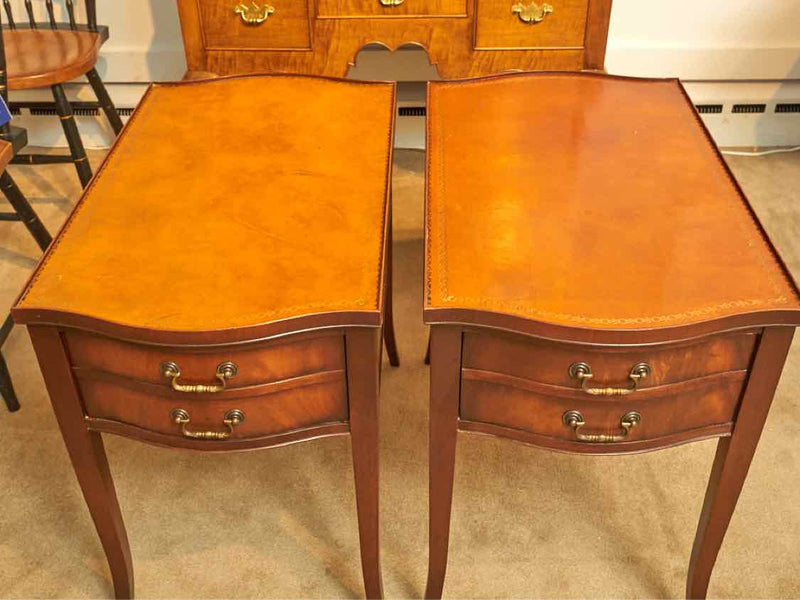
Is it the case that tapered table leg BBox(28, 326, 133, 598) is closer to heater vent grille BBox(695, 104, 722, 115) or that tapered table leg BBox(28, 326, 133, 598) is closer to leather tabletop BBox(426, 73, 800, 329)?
leather tabletop BBox(426, 73, 800, 329)

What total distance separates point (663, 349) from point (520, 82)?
2.79 feet

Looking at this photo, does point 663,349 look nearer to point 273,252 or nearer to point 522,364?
point 522,364

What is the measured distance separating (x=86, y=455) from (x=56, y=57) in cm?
143

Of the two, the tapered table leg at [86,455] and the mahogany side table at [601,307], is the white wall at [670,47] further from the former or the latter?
the tapered table leg at [86,455]

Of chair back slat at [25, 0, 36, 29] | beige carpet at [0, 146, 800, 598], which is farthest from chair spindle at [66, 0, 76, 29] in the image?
beige carpet at [0, 146, 800, 598]

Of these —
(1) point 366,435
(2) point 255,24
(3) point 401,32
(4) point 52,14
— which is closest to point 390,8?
(3) point 401,32

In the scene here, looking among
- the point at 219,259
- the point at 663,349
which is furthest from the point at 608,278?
the point at 219,259

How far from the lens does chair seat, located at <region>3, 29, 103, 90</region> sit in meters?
2.42

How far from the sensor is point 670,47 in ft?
9.70

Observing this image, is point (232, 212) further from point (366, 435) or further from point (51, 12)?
point (51, 12)

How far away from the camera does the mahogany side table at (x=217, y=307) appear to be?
4.45 ft

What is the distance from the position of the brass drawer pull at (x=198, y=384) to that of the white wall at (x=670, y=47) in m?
1.84

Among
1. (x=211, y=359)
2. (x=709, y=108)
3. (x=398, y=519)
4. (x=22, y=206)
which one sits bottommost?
(x=398, y=519)

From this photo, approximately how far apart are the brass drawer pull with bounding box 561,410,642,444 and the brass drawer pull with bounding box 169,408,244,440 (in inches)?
20.9
